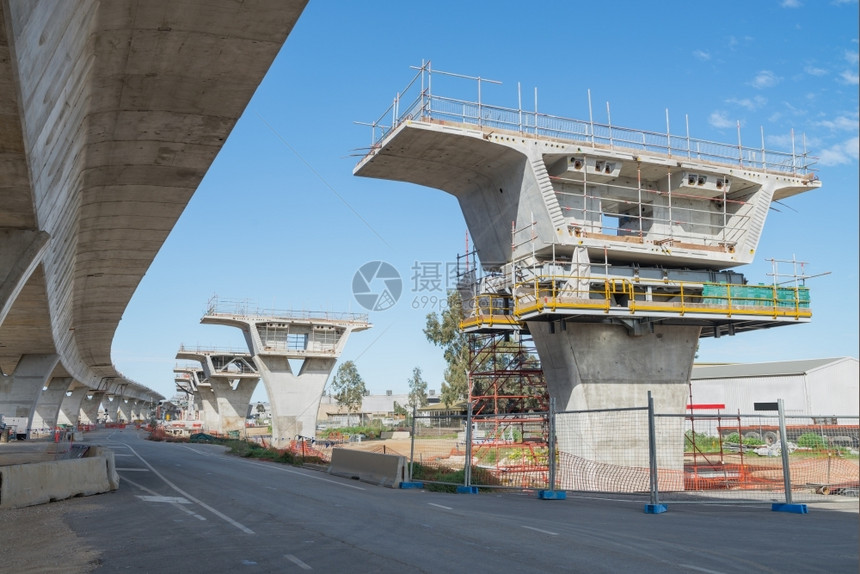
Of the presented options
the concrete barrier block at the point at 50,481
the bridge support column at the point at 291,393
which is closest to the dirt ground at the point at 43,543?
the concrete barrier block at the point at 50,481

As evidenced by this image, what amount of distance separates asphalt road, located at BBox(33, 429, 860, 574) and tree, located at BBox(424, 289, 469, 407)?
52.1m

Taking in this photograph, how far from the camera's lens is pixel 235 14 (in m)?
9.44

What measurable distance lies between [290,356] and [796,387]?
42.8 metres

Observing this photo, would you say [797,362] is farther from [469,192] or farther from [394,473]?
[394,473]

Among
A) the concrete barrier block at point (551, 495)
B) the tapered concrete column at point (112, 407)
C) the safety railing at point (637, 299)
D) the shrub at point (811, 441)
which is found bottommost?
the concrete barrier block at point (551, 495)

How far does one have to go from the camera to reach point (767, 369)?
214ft

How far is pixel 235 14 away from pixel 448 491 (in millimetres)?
14578

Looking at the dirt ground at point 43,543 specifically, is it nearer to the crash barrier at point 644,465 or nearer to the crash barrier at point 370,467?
the crash barrier at point 370,467

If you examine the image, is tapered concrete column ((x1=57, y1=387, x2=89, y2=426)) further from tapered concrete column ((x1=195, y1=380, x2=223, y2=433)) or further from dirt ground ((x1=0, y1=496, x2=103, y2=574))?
dirt ground ((x1=0, y1=496, x2=103, y2=574))

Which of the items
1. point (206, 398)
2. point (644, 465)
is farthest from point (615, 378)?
point (206, 398)

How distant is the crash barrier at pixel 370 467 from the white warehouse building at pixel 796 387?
40.1 m

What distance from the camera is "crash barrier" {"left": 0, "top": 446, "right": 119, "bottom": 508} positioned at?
1450 cm

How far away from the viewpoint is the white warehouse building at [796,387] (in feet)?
193

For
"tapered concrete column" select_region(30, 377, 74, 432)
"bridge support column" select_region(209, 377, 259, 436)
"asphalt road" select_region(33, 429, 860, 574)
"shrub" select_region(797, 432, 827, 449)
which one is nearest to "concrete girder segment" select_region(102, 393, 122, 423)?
"bridge support column" select_region(209, 377, 259, 436)
